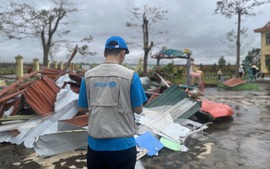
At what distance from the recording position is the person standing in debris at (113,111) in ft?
7.06

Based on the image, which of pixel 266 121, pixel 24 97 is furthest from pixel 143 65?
pixel 24 97

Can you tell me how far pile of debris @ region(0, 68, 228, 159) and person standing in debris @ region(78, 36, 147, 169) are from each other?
8.07 ft

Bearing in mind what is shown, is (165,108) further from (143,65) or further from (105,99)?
(143,65)

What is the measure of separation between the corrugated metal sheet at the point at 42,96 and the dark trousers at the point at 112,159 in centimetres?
441

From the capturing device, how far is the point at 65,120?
18.3 feet

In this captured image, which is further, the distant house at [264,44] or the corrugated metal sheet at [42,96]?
the distant house at [264,44]

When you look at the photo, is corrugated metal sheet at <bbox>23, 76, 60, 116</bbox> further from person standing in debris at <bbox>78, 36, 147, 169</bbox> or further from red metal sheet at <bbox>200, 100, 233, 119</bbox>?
person standing in debris at <bbox>78, 36, 147, 169</bbox>

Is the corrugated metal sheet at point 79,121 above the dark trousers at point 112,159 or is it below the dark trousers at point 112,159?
below

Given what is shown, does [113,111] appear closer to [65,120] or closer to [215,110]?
[65,120]

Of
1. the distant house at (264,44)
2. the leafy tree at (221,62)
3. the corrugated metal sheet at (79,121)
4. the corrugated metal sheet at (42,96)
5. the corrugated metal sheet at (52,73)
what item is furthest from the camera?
the leafy tree at (221,62)

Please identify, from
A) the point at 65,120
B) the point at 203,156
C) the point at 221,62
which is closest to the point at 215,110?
the point at 203,156

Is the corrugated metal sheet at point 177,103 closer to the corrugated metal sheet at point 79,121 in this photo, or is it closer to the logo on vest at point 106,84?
the corrugated metal sheet at point 79,121

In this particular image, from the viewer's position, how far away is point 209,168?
170 inches

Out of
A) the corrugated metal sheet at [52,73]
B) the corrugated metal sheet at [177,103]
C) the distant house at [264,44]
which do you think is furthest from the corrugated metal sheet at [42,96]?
the distant house at [264,44]
